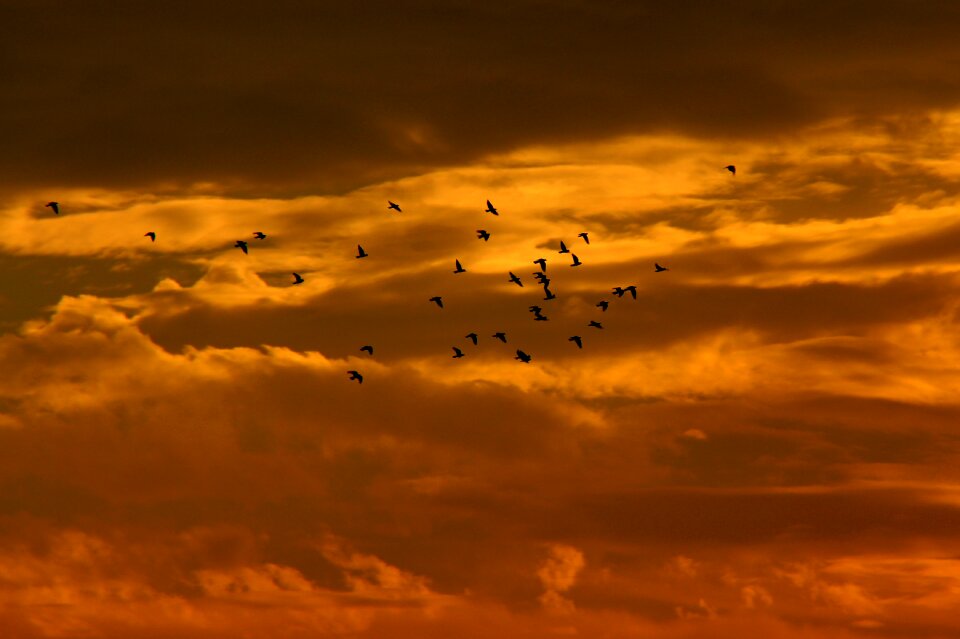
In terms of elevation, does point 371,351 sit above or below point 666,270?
below

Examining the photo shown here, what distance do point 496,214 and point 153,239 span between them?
33.6 m

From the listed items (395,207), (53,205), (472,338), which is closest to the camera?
(53,205)

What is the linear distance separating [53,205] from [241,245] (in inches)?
778

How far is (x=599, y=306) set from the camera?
166625mm

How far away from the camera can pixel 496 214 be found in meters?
158

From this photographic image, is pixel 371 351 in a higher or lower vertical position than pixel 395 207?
lower

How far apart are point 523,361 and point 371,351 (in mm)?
15628

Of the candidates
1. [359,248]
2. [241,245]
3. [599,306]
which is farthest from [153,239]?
[599,306]

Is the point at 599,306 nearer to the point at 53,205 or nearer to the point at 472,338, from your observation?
the point at 472,338

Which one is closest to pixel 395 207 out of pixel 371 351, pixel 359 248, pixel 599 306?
pixel 359 248

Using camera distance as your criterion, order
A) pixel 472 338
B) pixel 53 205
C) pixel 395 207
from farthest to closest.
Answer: pixel 472 338 → pixel 395 207 → pixel 53 205

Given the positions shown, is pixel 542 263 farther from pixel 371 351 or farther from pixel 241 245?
pixel 241 245

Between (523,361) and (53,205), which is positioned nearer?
(53,205)

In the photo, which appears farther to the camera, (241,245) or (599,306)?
(599,306)
